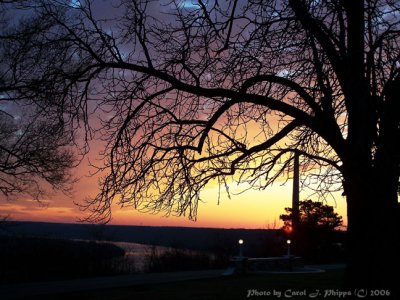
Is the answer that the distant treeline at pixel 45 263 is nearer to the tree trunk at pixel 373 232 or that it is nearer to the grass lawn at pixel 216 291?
the grass lawn at pixel 216 291

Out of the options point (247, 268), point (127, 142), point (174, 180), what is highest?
point (127, 142)

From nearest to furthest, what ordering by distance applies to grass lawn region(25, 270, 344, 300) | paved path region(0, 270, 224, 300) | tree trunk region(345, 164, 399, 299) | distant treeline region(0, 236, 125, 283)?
tree trunk region(345, 164, 399, 299) < grass lawn region(25, 270, 344, 300) < paved path region(0, 270, 224, 300) < distant treeline region(0, 236, 125, 283)

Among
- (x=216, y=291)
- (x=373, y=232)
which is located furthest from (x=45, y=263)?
(x=373, y=232)

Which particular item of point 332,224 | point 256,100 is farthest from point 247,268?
point 256,100

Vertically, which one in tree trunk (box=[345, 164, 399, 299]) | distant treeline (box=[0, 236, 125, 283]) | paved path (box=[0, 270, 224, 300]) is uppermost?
tree trunk (box=[345, 164, 399, 299])

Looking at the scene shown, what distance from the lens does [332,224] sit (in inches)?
1328

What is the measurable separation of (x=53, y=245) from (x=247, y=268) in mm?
9124

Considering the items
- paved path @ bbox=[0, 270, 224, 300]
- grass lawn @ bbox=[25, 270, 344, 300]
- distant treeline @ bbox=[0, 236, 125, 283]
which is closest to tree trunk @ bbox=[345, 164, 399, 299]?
grass lawn @ bbox=[25, 270, 344, 300]

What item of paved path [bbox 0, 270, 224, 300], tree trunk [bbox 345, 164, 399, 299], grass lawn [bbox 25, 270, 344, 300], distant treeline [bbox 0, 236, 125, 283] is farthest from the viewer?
distant treeline [bbox 0, 236, 125, 283]

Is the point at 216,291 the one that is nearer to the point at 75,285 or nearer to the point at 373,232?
the point at 75,285

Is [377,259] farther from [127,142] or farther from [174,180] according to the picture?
[127,142]

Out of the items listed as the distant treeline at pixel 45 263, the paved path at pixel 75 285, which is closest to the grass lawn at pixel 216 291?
the paved path at pixel 75 285

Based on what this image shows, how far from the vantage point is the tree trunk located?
7.15 meters

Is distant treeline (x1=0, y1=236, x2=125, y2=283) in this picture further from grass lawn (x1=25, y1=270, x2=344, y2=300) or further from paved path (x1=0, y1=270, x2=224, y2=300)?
grass lawn (x1=25, y1=270, x2=344, y2=300)
